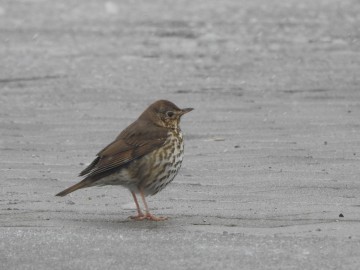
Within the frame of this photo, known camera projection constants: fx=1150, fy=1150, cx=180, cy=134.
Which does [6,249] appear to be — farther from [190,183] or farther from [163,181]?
[190,183]

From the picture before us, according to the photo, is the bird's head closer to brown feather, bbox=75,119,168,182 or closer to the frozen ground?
brown feather, bbox=75,119,168,182

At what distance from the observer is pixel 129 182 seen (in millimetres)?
8938

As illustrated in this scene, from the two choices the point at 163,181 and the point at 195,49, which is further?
the point at 195,49

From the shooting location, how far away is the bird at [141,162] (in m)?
8.74

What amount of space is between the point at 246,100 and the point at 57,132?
2.97 metres

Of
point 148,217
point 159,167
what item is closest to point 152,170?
point 159,167

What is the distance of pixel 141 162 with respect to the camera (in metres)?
8.91

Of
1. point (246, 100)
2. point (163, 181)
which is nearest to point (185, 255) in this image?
point (163, 181)

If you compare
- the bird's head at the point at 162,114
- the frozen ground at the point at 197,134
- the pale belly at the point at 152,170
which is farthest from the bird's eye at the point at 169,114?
the frozen ground at the point at 197,134

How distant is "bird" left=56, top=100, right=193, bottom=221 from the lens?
8.74 meters

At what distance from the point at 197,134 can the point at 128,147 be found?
3.76 meters

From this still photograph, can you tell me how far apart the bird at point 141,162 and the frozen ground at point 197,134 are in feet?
0.85

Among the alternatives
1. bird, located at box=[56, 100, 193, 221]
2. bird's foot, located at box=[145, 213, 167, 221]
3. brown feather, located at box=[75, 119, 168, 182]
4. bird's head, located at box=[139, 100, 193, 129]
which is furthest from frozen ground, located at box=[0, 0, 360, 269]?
bird's head, located at box=[139, 100, 193, 129]

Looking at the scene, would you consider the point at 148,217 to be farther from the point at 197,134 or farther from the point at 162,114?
the point at 197,134
